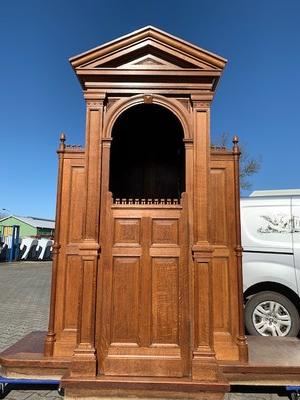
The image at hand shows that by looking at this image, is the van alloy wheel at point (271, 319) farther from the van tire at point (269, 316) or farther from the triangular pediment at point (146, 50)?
the triangular pediment at point (146, 50)

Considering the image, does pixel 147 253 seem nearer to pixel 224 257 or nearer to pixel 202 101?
pixel 224 257

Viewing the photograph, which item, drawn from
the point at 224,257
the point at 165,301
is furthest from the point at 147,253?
the point at 224,257

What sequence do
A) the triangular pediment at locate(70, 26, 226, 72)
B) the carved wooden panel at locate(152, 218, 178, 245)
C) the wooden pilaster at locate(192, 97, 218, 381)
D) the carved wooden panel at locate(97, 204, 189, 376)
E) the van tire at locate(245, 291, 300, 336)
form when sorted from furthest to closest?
1. the van tire at locate(245, 291, 300, 336)
2. the triangular pediment at locate(70, 26, 226, 72)
3. the carved wooden panel at locate(152, 218, 178, 245)
4. the carved wooden panel at locate(97, 204, 189, 376)
5. the wooden pilaster at locate(192, 97, 218, 381)

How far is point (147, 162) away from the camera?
5.39 meters

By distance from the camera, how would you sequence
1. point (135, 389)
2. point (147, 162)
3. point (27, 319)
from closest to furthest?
1. point (135, 389)
2. point (147, 162)
3. point (27, 319)

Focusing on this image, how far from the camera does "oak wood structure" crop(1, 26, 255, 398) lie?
3.58m

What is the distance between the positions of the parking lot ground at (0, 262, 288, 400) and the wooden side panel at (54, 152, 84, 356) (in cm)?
55

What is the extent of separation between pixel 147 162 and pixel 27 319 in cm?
491

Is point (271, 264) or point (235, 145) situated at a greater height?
point (235, 145)

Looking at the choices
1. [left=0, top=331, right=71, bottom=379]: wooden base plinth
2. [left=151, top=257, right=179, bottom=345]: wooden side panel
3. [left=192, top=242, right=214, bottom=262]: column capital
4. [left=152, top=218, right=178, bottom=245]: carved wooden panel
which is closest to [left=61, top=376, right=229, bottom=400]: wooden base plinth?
[left=0, top=331, right=71, bottom=379]: wooden base plinth

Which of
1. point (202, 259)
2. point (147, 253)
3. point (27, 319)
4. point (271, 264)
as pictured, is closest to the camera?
point (202, 259)

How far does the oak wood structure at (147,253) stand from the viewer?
141 inches

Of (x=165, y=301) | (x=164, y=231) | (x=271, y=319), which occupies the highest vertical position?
(x=164, y=231)

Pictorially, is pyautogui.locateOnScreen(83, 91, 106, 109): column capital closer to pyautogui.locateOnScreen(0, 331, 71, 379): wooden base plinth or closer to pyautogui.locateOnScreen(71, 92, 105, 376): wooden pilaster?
pyautogui.locateOnScreen(71, 92, 105, 376): wooden pilaster
